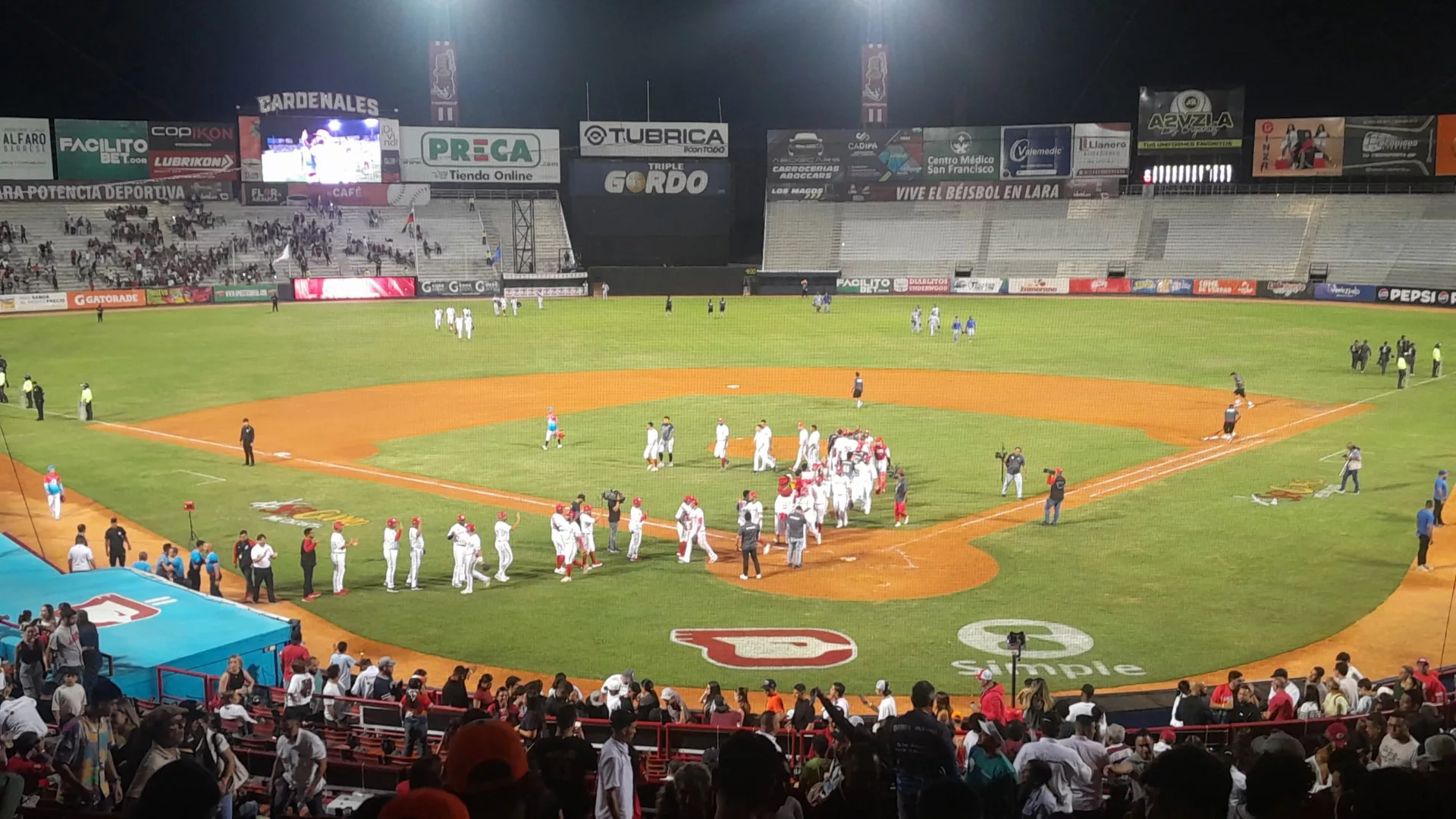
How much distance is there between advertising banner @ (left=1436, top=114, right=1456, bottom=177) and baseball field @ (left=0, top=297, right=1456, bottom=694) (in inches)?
465

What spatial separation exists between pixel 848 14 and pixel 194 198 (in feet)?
147

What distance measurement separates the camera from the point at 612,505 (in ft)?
72.9

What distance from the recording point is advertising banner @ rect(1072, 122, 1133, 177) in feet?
230

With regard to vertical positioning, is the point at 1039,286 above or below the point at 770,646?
above

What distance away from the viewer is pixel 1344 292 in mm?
60812

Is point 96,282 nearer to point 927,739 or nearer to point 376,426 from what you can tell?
point 376,426

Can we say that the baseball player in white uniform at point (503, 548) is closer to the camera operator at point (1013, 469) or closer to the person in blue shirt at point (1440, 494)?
the camera operator at point (1013, 469)

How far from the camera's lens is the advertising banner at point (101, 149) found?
65.1 metres

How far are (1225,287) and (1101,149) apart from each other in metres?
11.7

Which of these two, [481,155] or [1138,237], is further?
[481,155]

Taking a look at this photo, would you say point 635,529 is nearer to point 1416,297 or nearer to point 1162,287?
point 1416,297

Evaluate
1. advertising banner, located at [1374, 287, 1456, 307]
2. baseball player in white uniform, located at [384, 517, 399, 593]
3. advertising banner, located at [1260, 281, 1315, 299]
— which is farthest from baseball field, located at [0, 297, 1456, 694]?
advertising banner, located at [1260, 281, 1315, 299]

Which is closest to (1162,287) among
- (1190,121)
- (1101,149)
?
(1101,149)

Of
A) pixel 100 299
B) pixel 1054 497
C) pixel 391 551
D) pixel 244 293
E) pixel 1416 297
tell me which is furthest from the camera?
pixel 244 293
